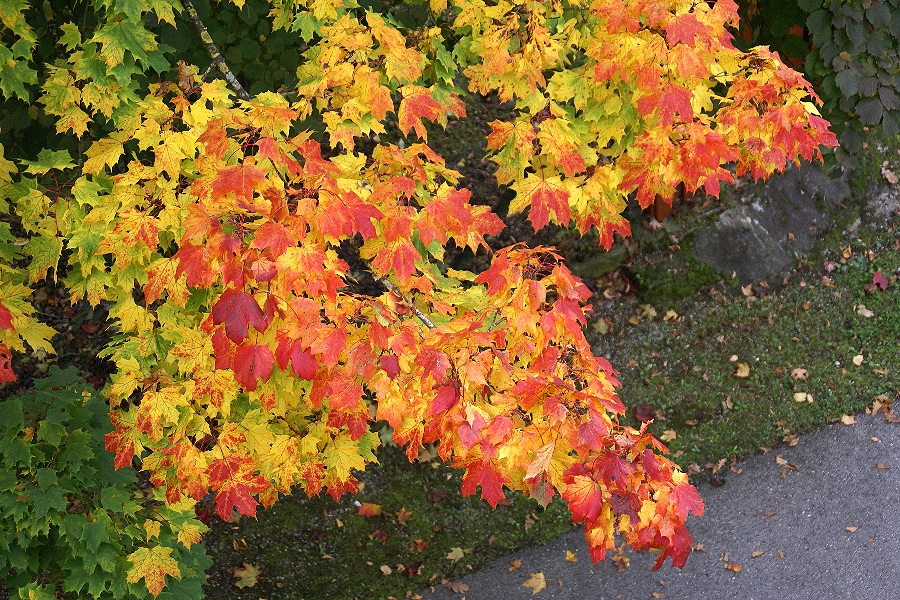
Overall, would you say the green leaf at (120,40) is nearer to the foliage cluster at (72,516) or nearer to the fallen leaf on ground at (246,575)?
the foliage cluster at (72,516)

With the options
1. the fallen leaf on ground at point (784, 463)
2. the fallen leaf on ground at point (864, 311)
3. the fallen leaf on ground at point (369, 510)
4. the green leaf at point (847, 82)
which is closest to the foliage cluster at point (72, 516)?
the fallen leaf on ground at point (369, 510)

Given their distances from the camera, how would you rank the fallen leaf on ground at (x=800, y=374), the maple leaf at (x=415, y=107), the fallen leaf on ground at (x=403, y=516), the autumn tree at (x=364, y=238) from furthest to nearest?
the fallen leaf on ground at (x=800, y=374) → the fallen leaf on ground at (x=403, y=516) → the maple leaf at (x=415, y=107) → the autumn tree at (x=364, y=238)

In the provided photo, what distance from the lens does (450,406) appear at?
2.85 m

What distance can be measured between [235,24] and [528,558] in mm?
4051

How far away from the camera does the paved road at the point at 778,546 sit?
5.36 meters

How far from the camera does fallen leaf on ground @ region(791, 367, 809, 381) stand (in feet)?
21.8

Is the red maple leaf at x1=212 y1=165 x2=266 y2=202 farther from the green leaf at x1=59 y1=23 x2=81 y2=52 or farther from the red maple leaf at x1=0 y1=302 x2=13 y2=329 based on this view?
the green leaf at x1=59 y1=23 x2=81 y2=52

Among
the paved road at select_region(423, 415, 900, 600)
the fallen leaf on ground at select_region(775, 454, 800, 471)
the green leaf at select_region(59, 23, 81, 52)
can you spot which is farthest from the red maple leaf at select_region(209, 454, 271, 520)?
the fallen leaf on ground at select_region(775, 454, 800, 471)

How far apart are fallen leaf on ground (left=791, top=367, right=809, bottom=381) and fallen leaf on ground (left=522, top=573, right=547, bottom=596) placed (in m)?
2.71

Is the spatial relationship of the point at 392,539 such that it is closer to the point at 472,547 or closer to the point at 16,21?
the point at 472,547

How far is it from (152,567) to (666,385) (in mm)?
4094

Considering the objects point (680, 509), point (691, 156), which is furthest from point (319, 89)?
point (680, 509)

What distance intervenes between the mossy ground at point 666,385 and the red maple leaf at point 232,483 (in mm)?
2165

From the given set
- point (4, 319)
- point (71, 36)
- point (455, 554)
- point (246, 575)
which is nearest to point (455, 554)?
point (455, 554)
